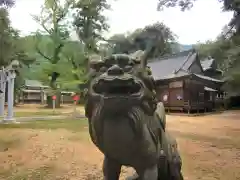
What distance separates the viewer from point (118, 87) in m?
1.89

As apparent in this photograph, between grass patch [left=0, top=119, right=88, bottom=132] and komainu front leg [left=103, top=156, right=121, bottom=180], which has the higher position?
komainu front leg [left=103, top=156, right=121, bottom=180]

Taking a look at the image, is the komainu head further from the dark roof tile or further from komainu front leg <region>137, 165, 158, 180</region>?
the dark roof tile

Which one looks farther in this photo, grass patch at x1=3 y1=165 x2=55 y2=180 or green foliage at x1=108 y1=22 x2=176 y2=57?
grass patch at x1=3 y1=165 x2=55 y2=180

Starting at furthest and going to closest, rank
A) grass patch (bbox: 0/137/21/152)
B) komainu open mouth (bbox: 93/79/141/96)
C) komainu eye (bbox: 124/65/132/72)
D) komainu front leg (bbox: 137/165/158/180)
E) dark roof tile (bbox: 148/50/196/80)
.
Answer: dark roof tile (bbox: 148/50/196/80)
grass patch (bbox: 0/137/21/152)
komainu front leg (bbox: 137/165/158/180)
komainu eye (bbox: 124/65/132/72)
komainu open mouth (bbox: 93/79/141/96)

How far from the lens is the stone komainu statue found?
190cm

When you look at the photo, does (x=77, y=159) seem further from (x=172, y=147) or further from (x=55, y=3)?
(x=55, y=3)

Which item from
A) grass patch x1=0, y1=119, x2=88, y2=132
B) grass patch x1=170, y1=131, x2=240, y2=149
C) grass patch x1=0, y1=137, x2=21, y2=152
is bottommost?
grass patch x1=170, y1=131, x2=240, y2=149

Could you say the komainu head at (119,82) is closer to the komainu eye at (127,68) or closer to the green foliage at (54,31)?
the komainu eye at (127,68)

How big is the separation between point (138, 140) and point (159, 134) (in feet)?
1.27

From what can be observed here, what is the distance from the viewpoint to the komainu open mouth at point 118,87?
1871 mm

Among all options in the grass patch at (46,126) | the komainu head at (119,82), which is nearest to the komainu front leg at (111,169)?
the komainu head at (119,82)

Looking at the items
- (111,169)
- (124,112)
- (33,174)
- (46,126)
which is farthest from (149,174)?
(46,126)

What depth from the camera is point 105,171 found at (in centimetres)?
236

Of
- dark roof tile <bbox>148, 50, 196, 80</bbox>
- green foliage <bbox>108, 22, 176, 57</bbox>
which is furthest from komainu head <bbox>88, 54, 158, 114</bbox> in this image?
dark roof tile <bbox>148, 50, 196, 80</bbox>
